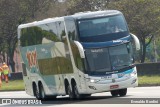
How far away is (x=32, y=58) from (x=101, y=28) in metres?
6.25

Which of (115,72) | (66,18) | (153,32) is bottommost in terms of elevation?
(153,32)

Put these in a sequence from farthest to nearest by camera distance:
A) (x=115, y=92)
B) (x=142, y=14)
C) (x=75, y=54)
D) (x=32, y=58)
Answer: (x=142, y=14) → (x=32, y=58) → (x=115, y=92) → (x=75, y=54)

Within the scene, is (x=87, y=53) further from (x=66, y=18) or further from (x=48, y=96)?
(x=48, y=96)

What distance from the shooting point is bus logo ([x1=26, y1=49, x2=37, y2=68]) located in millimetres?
30391

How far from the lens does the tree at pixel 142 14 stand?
2499 inches

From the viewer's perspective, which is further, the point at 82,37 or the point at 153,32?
the point at 153,32

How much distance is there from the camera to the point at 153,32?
65.0 m

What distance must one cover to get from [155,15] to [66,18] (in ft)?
126

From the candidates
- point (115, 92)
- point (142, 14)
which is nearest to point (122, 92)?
point (115, 92)

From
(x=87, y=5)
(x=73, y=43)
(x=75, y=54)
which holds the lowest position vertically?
(x=87, y=5)

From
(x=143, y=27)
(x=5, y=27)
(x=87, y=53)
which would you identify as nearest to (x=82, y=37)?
(x=87, y=53)

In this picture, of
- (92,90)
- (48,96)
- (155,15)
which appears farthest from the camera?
(155,15)

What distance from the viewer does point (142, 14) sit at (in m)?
63.7

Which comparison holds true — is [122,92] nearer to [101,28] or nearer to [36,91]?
[101,28]
